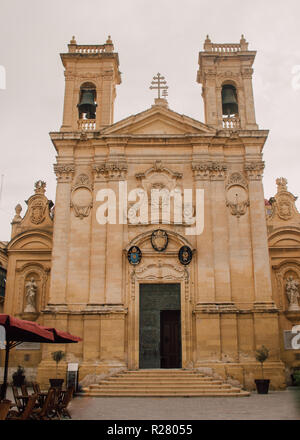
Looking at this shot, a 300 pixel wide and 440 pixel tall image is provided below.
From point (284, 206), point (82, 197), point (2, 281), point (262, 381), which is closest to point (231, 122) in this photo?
point (284, 206)

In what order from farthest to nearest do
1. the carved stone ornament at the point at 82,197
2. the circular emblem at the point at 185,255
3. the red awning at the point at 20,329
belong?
the carved stone ornament at the point at 82,197 → the circular emblem at the point at 185,255 → the red awning at the point at 20,329

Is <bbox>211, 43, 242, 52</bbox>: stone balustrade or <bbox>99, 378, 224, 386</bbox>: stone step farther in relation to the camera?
<bbox>211, 43, 242, 52</bbox>: stone balustrade

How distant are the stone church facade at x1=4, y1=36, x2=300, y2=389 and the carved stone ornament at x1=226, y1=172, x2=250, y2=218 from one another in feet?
0.18

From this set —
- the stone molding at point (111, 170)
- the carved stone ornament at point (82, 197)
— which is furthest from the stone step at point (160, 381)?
the stone molding at point (111, 170)

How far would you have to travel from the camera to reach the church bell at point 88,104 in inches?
959

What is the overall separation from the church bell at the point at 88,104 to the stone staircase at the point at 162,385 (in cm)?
1377

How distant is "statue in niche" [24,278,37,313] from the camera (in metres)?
22.6

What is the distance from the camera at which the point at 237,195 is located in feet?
74.3

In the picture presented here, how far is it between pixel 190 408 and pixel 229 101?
1627 cm

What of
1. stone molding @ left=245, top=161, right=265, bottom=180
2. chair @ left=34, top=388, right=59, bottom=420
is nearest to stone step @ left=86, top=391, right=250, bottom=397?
chair @ left=34, top=388, right=59, bottom=420

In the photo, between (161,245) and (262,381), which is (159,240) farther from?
(262,381)

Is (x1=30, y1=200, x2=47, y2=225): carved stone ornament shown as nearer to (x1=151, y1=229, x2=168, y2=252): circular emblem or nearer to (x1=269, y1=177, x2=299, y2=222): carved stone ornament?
(x1=151, y1=229, x2=168, y2=252): circular emblem

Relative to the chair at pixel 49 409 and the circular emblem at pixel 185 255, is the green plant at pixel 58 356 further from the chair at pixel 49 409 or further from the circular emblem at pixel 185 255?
the circular emblem at pixel 185 255
